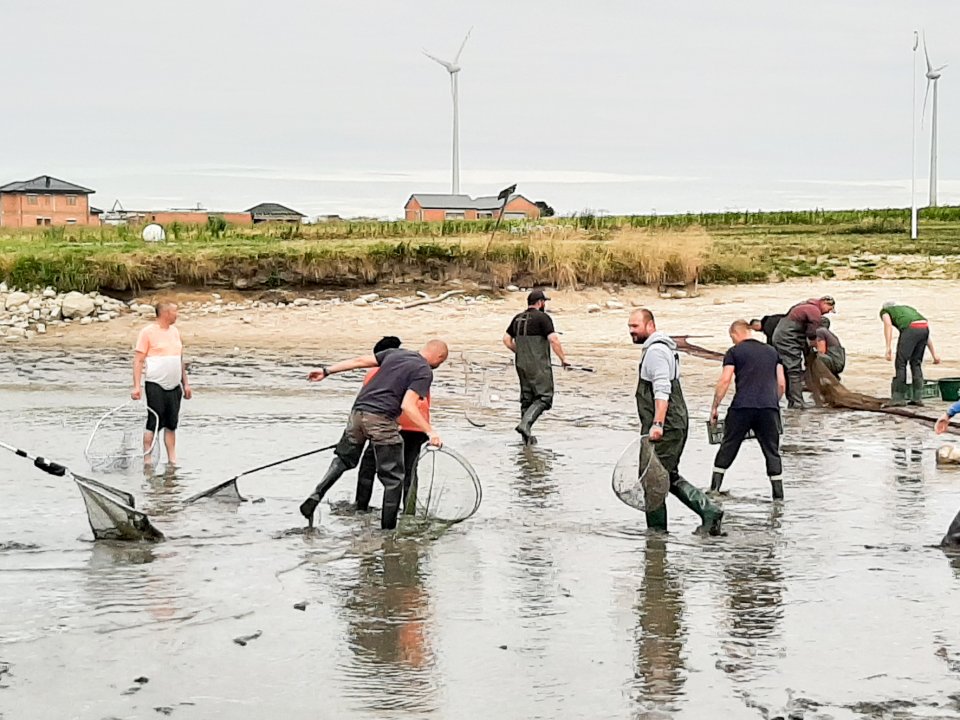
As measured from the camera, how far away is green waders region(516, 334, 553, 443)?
1588 centimetres

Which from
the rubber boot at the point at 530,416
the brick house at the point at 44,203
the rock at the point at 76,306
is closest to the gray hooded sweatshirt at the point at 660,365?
the rubber boot at the point at 530,416

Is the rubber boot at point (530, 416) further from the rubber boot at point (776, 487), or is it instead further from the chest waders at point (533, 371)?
the rubber boot at point (776, 487)

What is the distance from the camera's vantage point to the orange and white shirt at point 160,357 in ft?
44.8

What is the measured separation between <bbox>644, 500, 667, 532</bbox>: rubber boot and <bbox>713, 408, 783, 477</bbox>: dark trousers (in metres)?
1.56

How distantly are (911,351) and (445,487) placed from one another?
401 inches

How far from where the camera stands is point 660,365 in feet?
35.9

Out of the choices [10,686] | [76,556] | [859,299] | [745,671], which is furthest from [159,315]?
[859,299]

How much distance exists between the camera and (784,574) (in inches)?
395

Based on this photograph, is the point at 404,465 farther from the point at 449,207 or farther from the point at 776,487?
the point at 449,207

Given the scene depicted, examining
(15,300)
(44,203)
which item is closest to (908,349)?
(15,300)

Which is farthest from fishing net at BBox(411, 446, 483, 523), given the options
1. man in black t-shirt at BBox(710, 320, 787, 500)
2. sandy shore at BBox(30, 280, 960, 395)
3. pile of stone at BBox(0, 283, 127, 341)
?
pile of stone at BBox(0, 283, 127, 341)

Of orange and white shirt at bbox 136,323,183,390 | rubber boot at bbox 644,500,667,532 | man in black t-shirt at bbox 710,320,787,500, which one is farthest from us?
orange and white shirt at bbox 136,323,183,390

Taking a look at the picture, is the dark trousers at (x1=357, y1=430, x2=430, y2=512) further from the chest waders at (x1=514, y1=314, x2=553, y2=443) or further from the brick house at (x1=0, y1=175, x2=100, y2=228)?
the brick house at (x1=0, y1=175, x2=100, y2=228)

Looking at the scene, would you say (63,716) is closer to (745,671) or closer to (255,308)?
(745,671)
